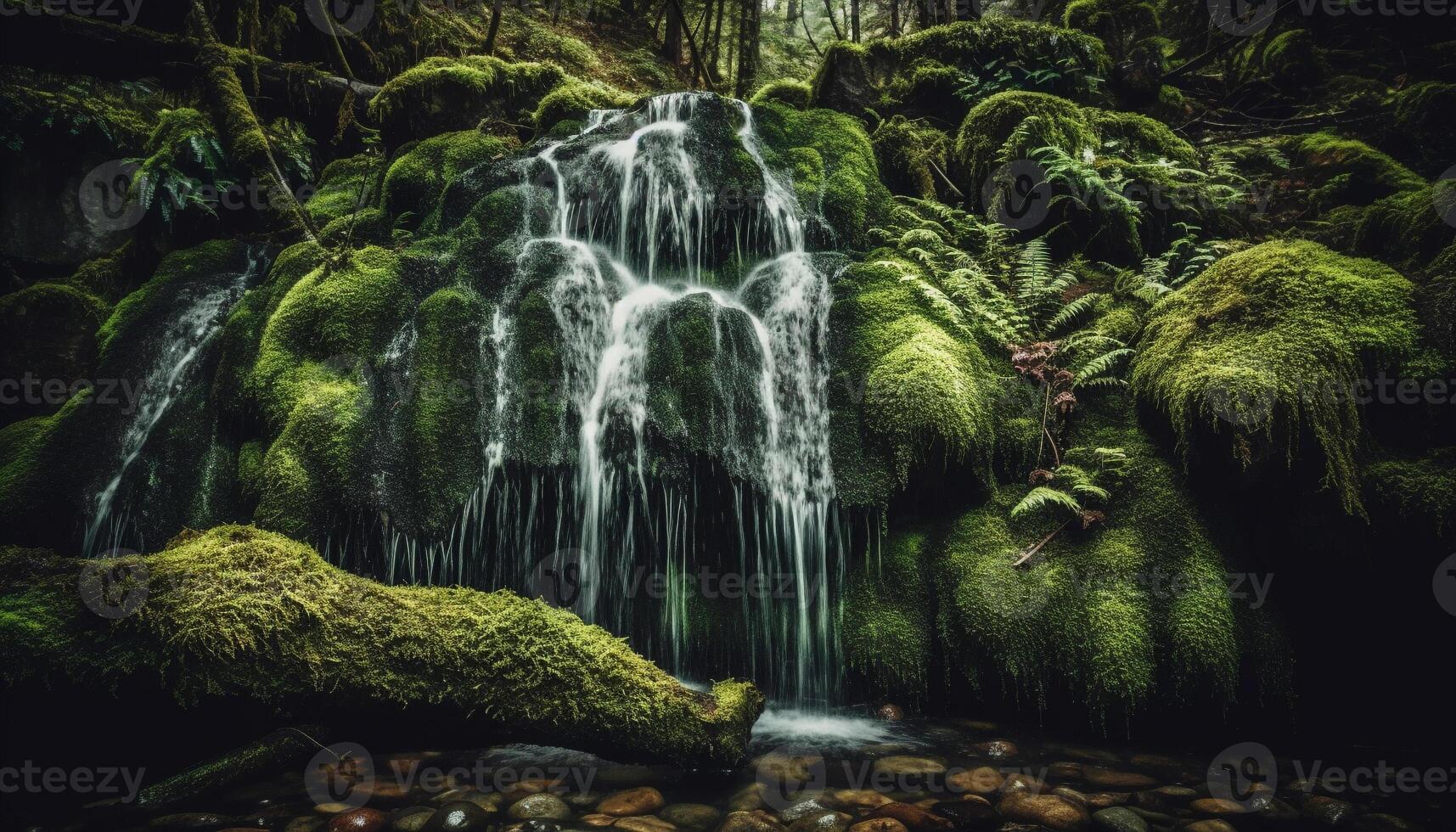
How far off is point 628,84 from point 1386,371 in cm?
1514

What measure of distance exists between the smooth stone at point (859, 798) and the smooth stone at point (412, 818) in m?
2.08

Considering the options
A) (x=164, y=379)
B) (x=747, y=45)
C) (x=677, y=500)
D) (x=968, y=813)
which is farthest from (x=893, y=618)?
(x=747, y=45)

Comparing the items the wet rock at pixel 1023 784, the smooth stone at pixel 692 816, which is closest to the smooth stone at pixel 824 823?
the smooth stone at pixel 692 816

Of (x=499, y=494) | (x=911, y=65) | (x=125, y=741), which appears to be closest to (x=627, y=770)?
(x=499, y=494)

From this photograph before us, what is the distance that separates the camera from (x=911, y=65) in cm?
874

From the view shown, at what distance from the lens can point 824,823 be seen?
10.5 feet

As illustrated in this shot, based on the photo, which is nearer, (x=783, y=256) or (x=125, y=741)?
(x=125, y=741)

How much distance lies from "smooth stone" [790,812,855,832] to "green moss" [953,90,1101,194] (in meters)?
6.49

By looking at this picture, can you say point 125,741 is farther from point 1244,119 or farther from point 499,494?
point 1244,119

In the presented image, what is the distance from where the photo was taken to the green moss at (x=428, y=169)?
24.1 feet

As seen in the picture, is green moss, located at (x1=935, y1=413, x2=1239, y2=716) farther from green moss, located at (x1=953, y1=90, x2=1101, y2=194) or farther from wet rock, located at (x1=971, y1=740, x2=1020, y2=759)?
green moss, located at (x1=953, y1=90, x2=1101, y2=194)

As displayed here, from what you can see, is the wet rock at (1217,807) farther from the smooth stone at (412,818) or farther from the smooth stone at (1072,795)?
the smooth stone at (412,818)

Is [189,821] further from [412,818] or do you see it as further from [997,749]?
[997,749]

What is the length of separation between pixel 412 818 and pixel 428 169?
270 inches
